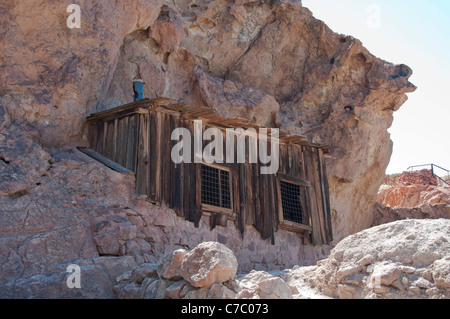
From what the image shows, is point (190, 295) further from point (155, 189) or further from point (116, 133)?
point (116, 133)

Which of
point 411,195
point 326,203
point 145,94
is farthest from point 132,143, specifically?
point 411,195

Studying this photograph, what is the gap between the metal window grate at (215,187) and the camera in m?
13.0

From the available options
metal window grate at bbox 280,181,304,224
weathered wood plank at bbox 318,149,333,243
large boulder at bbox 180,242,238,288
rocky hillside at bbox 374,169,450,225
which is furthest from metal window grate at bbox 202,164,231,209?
rocky hillside at bbox 374,169,450,225

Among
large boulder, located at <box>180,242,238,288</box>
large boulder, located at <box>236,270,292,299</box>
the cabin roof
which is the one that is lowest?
large boulder, located at <box>236,270,292,299</box>

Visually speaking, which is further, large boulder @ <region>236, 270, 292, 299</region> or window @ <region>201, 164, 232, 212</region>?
window @ <region>201, 164, 232, 212</region>

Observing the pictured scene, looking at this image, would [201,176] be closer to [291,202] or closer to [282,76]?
[291,202]

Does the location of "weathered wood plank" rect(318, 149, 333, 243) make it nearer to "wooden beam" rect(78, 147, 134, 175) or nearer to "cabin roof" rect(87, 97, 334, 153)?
"cabin roof" rect(87, 97, 334, 153)

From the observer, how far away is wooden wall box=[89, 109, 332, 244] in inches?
473

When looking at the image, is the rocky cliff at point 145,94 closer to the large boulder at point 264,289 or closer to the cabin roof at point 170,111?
the cabin roof at point 170,111

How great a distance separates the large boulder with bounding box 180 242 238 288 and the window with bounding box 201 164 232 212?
5.62 metres
